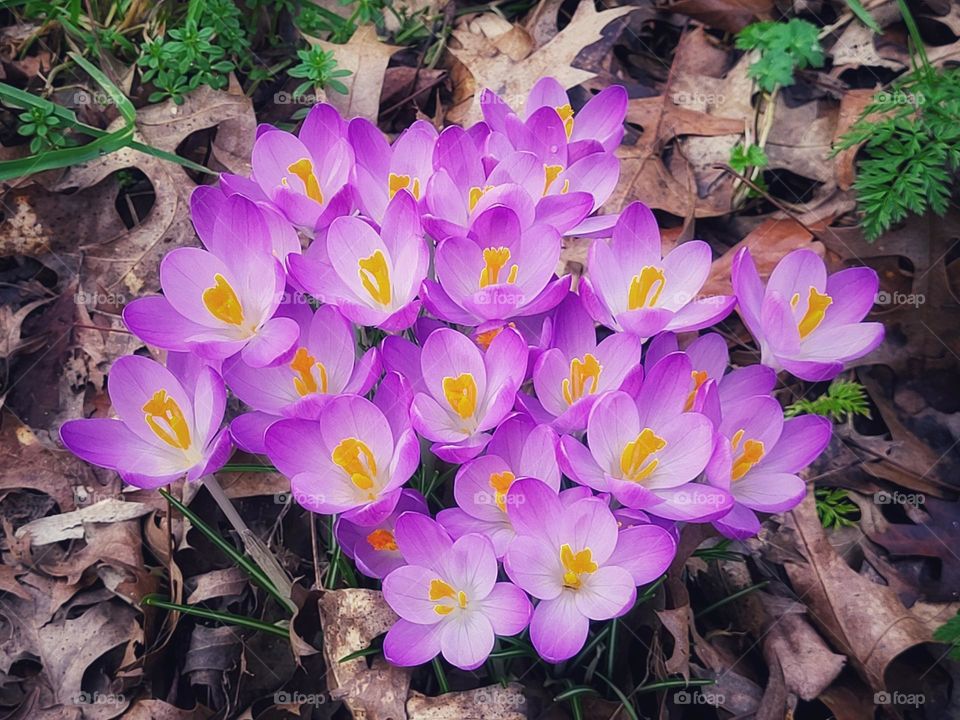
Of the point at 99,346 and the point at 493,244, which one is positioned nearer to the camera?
the point at 493,244

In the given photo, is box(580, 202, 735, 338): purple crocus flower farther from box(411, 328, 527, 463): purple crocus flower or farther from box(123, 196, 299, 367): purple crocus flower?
box(123, 196, 299, 367): purple crocus flower

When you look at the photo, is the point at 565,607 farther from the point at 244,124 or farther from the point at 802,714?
the point at 244,124

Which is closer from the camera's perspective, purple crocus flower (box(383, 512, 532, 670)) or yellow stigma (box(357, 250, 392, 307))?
purple crocus flower (box(383, 512, 532, 670))

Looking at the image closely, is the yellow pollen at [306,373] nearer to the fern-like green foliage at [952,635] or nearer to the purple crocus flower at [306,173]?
the purple crocus flower at [306,173]

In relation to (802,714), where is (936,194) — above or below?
above

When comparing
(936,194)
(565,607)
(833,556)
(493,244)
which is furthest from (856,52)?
(565,607)

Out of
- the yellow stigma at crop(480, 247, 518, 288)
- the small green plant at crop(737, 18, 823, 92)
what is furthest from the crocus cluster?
the small green plant at crop(737, 18, 823, 92)

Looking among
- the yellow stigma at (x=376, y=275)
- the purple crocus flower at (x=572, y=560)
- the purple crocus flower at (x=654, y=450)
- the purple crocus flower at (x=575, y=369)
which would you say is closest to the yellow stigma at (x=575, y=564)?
the purple crocus flower at (x=572, y=560)
